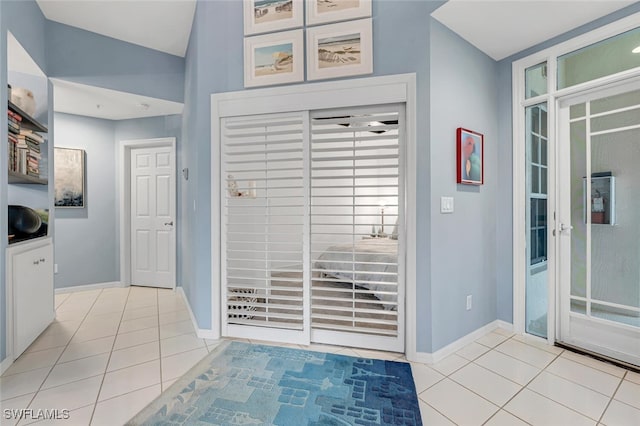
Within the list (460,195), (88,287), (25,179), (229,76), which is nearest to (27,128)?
(25,179)

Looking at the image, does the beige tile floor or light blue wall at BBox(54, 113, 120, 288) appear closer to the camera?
the beige tile floor

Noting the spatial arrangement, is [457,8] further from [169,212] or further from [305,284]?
[169,212]

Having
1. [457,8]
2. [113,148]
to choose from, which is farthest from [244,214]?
[113,148]

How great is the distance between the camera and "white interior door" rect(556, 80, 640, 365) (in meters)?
2.14

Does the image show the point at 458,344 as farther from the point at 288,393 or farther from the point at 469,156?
the point at 469,156

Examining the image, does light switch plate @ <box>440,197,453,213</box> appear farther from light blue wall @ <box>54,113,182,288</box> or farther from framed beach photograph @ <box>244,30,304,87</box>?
light blue wall @ <box>54,113,182,288</box>

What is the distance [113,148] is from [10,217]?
2.14 m

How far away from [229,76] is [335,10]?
1.03 m

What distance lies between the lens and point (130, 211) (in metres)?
4.34

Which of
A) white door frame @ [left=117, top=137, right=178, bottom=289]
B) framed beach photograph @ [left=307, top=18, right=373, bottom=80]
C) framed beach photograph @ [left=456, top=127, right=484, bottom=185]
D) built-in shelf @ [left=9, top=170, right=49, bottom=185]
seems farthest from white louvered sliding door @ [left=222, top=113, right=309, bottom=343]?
white door frame @ [left=117, top=137, right=178, bottom=289]

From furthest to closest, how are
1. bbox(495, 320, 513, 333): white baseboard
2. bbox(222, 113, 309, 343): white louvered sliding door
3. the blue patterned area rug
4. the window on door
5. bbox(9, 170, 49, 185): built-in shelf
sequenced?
bbox(495, 320, 513, 333): white baseboard, the window on door, bbox(222, 113, 309, 343): white louvered sliding door, bbox(9, 170, 49, 185): built-in shelf, the blue patterned area rug

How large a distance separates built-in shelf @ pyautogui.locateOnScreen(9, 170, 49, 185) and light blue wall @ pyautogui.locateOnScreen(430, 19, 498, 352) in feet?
10.8

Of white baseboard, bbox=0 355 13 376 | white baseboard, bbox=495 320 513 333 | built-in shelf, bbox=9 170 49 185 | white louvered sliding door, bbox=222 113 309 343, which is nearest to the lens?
white baseboard, bbox=0 355 13 376

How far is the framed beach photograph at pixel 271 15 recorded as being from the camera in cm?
239
